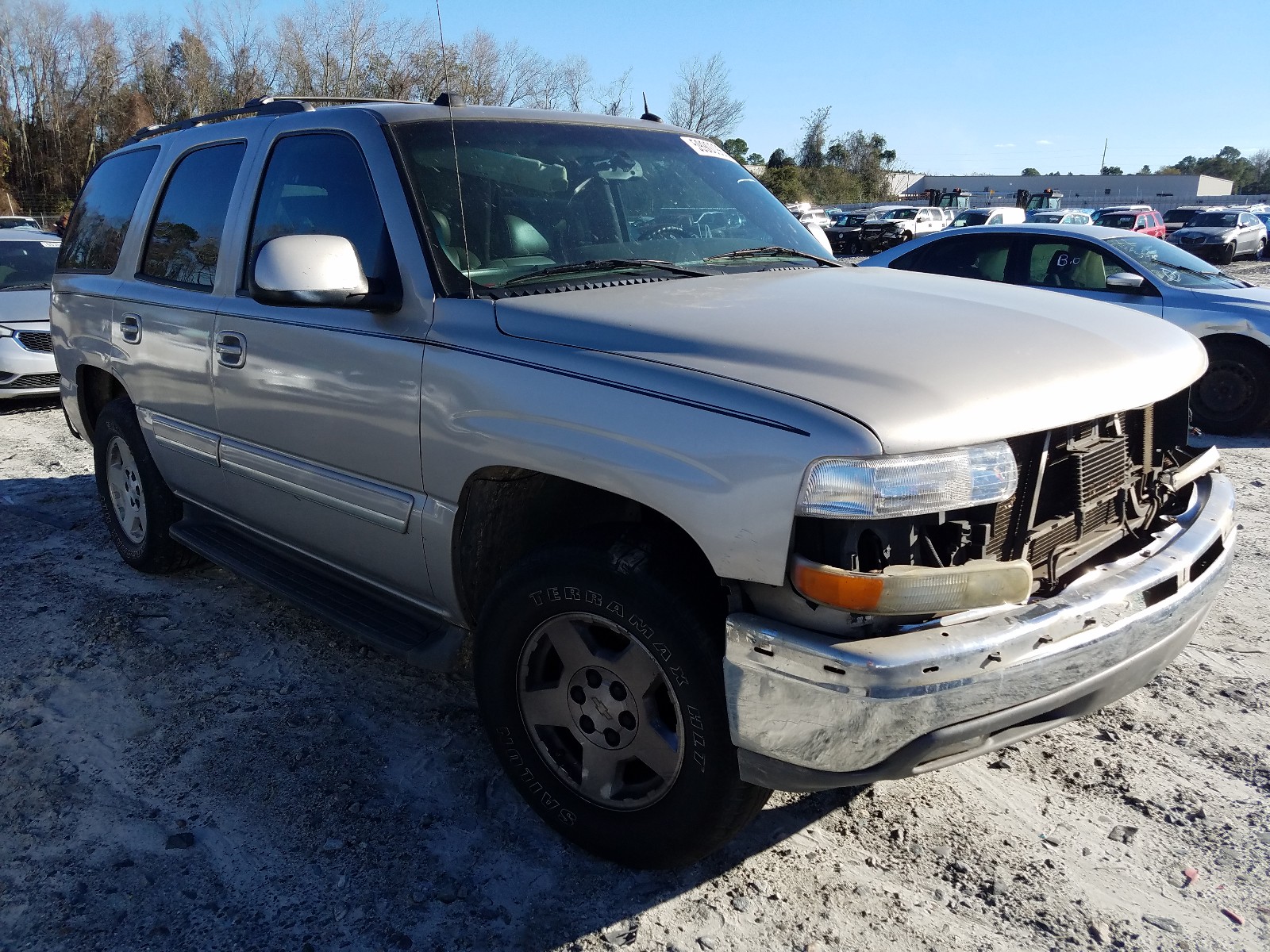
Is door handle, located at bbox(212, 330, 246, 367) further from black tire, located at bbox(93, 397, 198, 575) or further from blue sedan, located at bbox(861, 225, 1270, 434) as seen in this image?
blue sedan, located at bbox(861, 225, 1270, 434)

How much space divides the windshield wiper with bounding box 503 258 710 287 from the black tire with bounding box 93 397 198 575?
2476mm

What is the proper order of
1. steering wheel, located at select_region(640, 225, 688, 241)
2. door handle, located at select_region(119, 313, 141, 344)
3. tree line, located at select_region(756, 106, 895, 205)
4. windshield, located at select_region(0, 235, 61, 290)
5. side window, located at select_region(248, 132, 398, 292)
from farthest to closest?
tree line, located at select_region(756, 106, 895, 205)
windshield, located at select_region(0, 235, 61, 290)
door handle, located at select_region(119, 313, 141, 344)
steering wheel, located at select_region(640, 225, 688, 241)
side window, located at select_region(248, 132, 398, 292)

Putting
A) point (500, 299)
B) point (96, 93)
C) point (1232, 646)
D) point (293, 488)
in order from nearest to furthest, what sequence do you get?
point (500, 299), point (293, 488), point (1232, 646), point (96, 93)

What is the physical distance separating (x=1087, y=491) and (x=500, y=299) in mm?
1628

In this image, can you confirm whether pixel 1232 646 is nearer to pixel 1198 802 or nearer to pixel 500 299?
pixel 1198 802

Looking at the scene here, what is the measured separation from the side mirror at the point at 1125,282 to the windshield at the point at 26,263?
9883 millimetres

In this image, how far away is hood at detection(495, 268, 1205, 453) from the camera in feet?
6.77

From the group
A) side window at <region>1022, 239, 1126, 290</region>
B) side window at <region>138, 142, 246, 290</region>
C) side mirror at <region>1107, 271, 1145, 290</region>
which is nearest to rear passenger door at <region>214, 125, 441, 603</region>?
side window at <region>138, 142, 246, 290</region>

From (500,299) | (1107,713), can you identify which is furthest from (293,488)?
(1107,713)

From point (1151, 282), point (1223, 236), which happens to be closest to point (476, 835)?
point (1151, 282)

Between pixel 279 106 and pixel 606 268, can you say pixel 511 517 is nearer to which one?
pixel 606 268

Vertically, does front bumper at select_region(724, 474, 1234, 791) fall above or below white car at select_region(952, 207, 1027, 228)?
below

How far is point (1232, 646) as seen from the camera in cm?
387

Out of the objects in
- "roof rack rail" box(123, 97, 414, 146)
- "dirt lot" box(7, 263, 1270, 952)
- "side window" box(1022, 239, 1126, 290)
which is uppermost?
"roof rack rail" box(123, 97, 414, 146)
